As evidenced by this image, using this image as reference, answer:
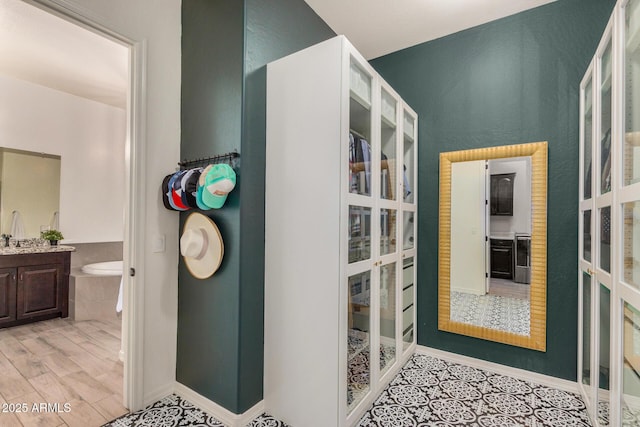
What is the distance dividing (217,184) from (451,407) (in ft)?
6.51

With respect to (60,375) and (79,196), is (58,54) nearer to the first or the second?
(79,196)

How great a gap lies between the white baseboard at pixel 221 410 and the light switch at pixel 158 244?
3.04ft

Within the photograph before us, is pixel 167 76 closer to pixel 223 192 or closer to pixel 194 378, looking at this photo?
pixel 223 192

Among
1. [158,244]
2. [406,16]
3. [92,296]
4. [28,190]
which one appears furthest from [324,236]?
[28,190]

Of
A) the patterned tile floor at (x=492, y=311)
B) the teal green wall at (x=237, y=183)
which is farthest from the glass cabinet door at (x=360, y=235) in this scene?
the patterned tile floor at (x=492, y=311)

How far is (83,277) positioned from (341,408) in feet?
11.4

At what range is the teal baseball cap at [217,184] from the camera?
1685 mm

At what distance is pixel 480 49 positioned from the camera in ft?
8.45

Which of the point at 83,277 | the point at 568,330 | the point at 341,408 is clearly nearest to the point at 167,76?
the point at 341,408

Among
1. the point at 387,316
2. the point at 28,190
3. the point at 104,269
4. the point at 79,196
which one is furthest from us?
the point at 79,196

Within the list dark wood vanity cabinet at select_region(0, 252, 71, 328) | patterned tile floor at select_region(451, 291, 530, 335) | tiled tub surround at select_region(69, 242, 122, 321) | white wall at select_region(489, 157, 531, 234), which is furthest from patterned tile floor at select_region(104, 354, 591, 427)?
dark wood vanity cabinet at select_region(0, 252, 71, 328)

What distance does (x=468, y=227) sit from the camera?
2.59 meters

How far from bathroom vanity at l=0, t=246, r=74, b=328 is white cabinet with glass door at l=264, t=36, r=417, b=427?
3.21 metres

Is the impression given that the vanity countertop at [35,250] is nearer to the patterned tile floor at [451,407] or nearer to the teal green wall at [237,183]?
the teal green wall at [237,183]
